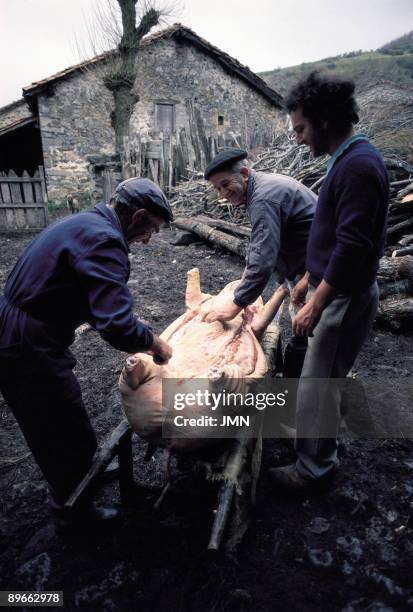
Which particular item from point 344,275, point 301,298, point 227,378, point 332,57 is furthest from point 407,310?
point 332,57

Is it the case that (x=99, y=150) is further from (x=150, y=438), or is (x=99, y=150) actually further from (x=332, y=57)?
(x=332, y=57)

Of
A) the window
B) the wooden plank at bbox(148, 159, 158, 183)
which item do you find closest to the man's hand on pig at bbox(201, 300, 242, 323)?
the wooden plank at bbox(148, 159, 158, 183)

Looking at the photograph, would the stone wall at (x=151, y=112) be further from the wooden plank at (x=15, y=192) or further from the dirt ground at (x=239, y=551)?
the dirt ground at (x=239, y=551)

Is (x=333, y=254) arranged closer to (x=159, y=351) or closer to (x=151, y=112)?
(x=159, y=351)

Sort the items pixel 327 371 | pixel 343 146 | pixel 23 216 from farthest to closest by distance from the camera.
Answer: pixel 23 216 → pixel 327 371 → pixel 343 146

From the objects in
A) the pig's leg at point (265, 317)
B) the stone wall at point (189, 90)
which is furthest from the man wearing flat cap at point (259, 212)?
the stone wall at point (189, 90)

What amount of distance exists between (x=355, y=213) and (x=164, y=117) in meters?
14.4

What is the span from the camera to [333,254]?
178cm

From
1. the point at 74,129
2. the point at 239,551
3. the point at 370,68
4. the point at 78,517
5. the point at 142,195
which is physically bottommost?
the point at 239,551

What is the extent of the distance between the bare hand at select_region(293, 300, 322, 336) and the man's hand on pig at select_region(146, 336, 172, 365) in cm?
70

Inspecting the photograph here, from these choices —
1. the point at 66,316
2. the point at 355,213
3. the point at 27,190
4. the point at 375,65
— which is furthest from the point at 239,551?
the point at 375,65

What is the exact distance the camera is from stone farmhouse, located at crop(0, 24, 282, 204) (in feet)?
33.0

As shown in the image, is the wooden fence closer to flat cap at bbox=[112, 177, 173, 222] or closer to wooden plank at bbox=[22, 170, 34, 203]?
wooden plank at bbox=[22, 170, 34, 203]

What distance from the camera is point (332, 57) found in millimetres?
32219
